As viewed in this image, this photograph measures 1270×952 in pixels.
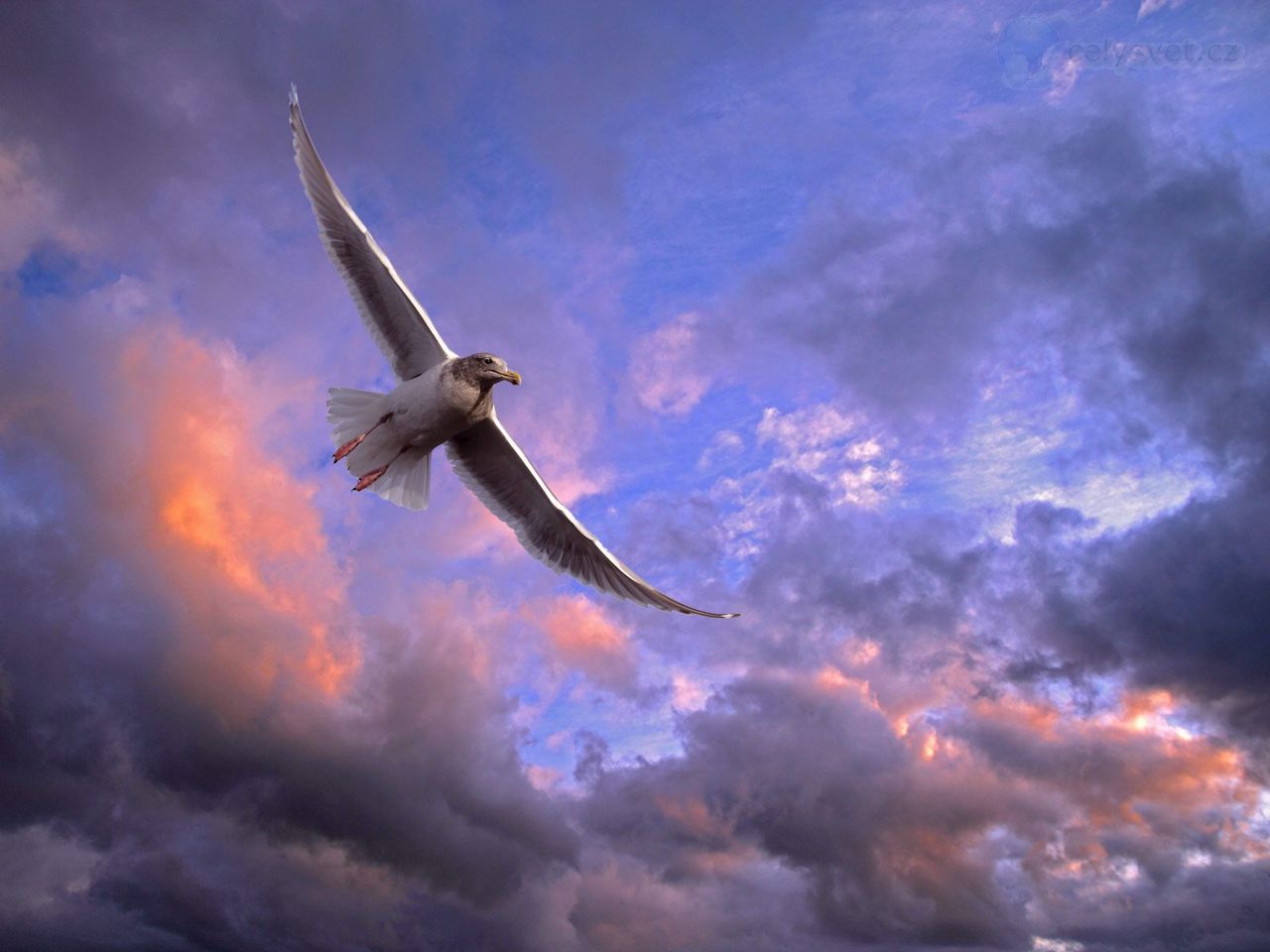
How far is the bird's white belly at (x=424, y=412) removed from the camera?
1730 cm

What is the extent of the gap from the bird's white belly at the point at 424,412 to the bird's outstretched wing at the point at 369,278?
709 mm

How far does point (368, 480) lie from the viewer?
18281mm

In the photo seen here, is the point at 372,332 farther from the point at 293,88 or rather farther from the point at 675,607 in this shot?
the point at 675,607

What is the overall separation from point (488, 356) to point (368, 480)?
346 centimetres

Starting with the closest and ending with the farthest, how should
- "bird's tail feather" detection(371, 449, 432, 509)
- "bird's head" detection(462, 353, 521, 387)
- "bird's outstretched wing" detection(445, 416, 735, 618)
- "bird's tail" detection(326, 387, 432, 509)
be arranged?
"bird's head" detection(462, 353, 521, 387) < "bird's tail" detection(326, 387, 432, 509) < "bird's tail feather" detection(371, 449, 432, 509) < "bird's outstretched wing" detection(445, 416, 735, 618)

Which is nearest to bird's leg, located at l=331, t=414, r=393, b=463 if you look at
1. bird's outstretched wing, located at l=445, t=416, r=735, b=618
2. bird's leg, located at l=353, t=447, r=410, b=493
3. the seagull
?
the seagull

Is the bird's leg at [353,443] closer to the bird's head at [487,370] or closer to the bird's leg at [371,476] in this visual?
the bird's leg at [371,476]

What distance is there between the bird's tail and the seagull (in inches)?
0.7

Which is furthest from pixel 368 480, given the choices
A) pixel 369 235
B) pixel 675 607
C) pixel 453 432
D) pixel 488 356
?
pixel 675 607

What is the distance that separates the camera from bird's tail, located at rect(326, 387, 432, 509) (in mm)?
17953

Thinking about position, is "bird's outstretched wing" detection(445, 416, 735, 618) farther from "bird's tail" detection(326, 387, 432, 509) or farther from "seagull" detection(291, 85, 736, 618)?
"bird's tail" detection(326, 387, 432, 509)

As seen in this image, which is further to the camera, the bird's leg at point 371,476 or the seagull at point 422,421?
the bird's leg at point 371,476

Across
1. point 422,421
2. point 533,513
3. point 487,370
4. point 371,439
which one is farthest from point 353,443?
point 533,513

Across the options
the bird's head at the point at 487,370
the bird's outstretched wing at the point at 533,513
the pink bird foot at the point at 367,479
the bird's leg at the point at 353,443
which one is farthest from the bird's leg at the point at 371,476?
the bird's head at the point at 487,370
